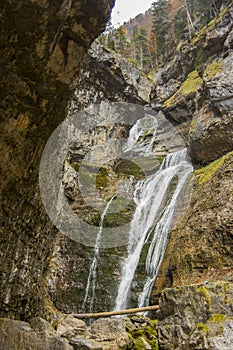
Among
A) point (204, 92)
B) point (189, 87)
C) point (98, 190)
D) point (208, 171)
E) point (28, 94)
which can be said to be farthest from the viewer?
point (189, 87)

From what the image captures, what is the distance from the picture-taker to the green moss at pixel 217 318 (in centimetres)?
691

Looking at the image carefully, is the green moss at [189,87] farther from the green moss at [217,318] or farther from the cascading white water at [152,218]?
the green moss at [217,318]

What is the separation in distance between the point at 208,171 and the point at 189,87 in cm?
1278

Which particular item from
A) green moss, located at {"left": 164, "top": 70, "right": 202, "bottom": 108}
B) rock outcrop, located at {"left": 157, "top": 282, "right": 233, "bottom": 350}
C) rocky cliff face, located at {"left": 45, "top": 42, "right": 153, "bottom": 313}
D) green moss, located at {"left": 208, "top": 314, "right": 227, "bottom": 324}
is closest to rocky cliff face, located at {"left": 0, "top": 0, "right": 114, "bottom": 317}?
rock outcrop, located at {"left": 157, "top": 282, "right": 233, "bottom": 350}

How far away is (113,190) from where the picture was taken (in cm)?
2244

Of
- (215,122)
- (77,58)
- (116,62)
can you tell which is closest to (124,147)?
(116,62)

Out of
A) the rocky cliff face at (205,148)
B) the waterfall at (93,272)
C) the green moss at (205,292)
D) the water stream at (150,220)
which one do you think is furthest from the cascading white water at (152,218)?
the green moss at (205,292)

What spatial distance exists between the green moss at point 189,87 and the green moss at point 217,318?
23640mm

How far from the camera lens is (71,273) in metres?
17.3

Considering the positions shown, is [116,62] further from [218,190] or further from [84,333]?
[84,333]

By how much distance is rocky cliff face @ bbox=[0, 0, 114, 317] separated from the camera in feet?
16.0

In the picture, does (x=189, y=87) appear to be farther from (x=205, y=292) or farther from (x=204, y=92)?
(x=205, y=292)

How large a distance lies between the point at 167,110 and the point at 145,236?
16.2 metres

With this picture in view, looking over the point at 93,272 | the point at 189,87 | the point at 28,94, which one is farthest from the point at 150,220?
the point at 189,87
